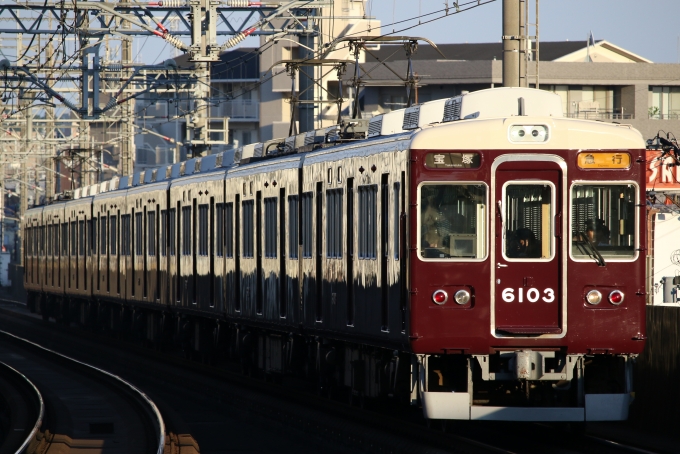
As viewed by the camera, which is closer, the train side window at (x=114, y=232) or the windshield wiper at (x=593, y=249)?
the windshield wiper at (x=593, y=249)

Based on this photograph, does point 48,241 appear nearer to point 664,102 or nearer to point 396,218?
point 396,218

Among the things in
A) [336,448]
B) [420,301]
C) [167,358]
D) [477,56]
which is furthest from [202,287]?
[477,56]

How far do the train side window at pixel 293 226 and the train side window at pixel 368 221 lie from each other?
2518 millimetres

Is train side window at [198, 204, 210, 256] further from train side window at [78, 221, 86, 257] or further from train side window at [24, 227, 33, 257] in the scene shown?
train side window at [24, 227, 33, 257]

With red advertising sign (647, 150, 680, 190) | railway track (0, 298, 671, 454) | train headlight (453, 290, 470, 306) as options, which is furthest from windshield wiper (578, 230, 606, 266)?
red advertising sign (647, 150, 680, 190)

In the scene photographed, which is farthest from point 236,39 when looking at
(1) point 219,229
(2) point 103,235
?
(2) point 103,235

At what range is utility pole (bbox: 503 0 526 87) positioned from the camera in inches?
581

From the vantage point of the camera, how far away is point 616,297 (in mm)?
10844

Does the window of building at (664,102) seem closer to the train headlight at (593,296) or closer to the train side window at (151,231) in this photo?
the train side window at (151,231)

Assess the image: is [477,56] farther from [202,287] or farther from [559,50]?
[202,287]

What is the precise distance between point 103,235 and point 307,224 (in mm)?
14317

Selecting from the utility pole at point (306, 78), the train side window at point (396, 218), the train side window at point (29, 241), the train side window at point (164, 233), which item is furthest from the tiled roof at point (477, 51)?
Result: the train side window at point (396, 218)

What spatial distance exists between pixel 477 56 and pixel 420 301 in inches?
1945

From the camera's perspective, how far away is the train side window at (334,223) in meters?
13.2
